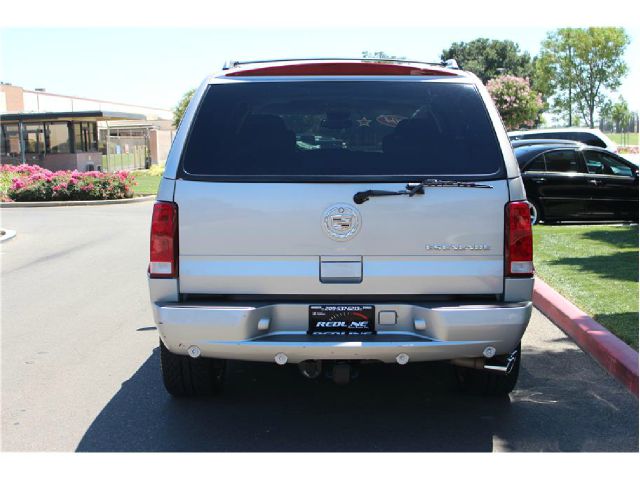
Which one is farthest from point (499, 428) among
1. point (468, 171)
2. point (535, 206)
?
point (535, 206)

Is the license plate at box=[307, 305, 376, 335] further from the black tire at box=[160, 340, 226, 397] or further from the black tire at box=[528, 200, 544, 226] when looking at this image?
the black tire at box=[528, 200, 544, 226]

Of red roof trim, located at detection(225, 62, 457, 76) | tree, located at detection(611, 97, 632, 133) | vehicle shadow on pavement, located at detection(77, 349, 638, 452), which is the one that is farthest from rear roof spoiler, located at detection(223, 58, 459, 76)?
tree, located at detection(611, 97, 632, 133)

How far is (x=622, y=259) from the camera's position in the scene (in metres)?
10.7

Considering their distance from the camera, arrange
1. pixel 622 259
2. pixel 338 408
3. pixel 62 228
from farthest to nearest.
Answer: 1. pixel 62 228
2. pixel 622 259
3. pixel 338 408

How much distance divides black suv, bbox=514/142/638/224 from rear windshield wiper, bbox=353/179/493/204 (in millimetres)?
11012

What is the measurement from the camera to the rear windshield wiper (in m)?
4.46

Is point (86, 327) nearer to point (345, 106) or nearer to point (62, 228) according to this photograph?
point (345, 106)

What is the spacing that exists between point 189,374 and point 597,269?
6.38 metres

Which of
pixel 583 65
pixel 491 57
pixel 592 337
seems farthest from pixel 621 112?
pixel 592 337

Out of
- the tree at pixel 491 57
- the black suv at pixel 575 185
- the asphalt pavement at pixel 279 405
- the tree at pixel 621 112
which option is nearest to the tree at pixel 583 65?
the tree at pixel 621 112

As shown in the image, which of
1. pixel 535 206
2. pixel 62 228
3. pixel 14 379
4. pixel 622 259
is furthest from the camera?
pixel 62 228

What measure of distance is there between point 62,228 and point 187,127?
13.8m

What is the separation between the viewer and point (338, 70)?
195 inches

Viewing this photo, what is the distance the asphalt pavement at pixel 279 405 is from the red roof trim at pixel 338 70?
6.93 feet
